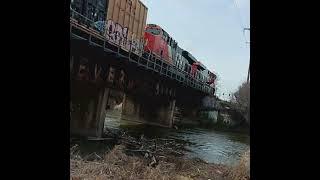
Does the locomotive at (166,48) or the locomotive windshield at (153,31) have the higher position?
the locomotive windshield at (153,31)

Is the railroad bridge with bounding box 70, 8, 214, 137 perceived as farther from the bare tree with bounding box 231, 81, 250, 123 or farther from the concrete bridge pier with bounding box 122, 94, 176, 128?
the bare tree with bounding box 231, 81, 250, 123

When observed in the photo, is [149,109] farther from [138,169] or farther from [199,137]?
[138,169]

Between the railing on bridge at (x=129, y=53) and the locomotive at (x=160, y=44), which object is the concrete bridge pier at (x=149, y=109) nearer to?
the railing on bridge at (x=129, y=53)

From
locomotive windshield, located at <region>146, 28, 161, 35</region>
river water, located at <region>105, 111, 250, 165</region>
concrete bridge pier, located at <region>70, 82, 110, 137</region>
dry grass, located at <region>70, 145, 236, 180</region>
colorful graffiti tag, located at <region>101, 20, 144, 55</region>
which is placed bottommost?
dry grass, located at <region>70, 145, 236, 180</region>

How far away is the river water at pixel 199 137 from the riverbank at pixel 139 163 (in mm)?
620

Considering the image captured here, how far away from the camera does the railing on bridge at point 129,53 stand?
14305mm

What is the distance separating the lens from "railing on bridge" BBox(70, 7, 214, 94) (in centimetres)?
1430

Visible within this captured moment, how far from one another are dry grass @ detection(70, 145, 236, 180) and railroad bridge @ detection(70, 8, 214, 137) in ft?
9.00

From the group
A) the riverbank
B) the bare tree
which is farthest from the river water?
the bare tree

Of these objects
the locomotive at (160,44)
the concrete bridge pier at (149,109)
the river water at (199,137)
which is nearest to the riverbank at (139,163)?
the river water at (199,137)

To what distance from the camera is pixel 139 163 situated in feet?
39.8
